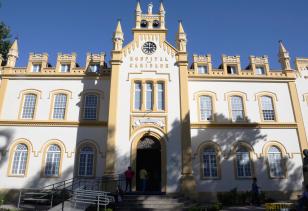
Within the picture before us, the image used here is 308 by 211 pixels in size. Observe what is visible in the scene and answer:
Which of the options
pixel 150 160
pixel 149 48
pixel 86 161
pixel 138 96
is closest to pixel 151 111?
pixel 138 96

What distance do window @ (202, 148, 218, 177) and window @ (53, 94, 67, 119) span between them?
40.1 feet

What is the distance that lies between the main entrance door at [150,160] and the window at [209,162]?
12.2 feet

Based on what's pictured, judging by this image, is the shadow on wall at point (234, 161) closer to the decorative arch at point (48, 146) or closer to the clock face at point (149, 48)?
the clock face at point (149, 48)

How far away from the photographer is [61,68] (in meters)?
25.5

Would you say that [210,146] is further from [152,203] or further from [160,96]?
[152,203]

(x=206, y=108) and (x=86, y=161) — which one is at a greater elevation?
(x=206, y=108)

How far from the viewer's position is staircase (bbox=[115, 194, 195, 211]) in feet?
53.0

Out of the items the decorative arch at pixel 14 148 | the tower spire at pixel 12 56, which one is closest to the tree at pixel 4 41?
the tower spire at pixel 12 56

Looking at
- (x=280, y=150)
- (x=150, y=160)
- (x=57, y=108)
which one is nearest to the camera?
(x=150, y=160)

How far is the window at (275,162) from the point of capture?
73.3 ft

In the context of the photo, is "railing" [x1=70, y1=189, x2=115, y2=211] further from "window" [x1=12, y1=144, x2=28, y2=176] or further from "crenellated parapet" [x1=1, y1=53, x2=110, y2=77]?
"crenellated parapet" [x1=1, y1=53, x2=110, y2=77]

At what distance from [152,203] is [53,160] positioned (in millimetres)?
9608

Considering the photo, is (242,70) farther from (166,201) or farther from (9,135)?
(9,135)

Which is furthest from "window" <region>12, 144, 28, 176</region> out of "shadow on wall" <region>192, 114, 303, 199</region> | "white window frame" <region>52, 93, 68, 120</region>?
"shadow on wall" <region>192, 114, 303, 199</region>
